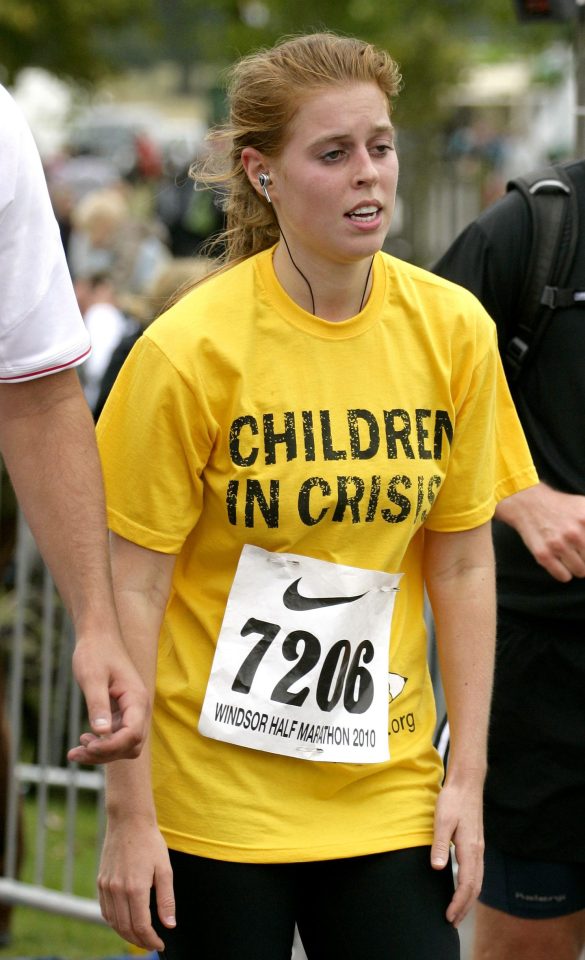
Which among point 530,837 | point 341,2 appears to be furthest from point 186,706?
point 341,2

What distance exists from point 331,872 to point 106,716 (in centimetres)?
63

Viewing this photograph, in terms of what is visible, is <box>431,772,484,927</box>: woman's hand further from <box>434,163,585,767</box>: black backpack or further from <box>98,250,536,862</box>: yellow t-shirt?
<box>434,163,585,767</box>: black backpack

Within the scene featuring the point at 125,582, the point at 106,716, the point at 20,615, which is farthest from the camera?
the point at 20,615

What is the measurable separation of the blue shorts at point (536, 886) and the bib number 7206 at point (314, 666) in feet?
2.56

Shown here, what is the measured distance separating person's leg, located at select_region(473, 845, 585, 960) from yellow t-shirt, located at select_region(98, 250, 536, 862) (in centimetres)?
63

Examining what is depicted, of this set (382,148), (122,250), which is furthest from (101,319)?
(382,148)

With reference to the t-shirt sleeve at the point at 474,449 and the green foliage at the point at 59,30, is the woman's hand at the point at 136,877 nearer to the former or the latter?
the t-shirt sleeve at the point at 474,449

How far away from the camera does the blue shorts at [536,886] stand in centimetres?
322

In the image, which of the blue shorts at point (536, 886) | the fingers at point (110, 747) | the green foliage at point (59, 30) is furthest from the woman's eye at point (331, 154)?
the green foliage at point (59, 30)

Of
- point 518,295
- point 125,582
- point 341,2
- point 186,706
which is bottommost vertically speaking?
point 341,2

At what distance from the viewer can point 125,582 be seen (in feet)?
8.47

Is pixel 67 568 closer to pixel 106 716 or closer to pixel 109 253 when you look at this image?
pixel 106 716

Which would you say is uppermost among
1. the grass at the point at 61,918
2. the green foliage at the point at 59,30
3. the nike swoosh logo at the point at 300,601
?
the nike swoosh logo at the point at 300,601

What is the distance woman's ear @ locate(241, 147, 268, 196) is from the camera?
107 inches
